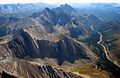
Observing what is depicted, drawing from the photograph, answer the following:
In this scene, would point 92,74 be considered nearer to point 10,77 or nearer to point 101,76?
point 101,76

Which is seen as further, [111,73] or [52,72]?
[111,73]

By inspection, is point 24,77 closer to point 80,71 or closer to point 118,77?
point 80,71

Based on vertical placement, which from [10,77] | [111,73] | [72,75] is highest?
[10,77]

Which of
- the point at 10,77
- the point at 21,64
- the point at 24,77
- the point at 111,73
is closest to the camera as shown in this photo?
the point at 10,77

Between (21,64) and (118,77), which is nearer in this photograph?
(21,64)

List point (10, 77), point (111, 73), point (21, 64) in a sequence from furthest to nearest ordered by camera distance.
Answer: point (111, 73), point (21, 64), point (10, 77)

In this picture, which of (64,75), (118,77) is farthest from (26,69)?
(118,77)

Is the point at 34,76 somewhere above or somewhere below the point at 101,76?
above

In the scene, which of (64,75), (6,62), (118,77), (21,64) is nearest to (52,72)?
(64,75)

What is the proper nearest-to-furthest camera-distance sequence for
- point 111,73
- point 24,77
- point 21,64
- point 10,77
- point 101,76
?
point 10,77
point 24,77
point 21,64
point 101,76
point 111,73
